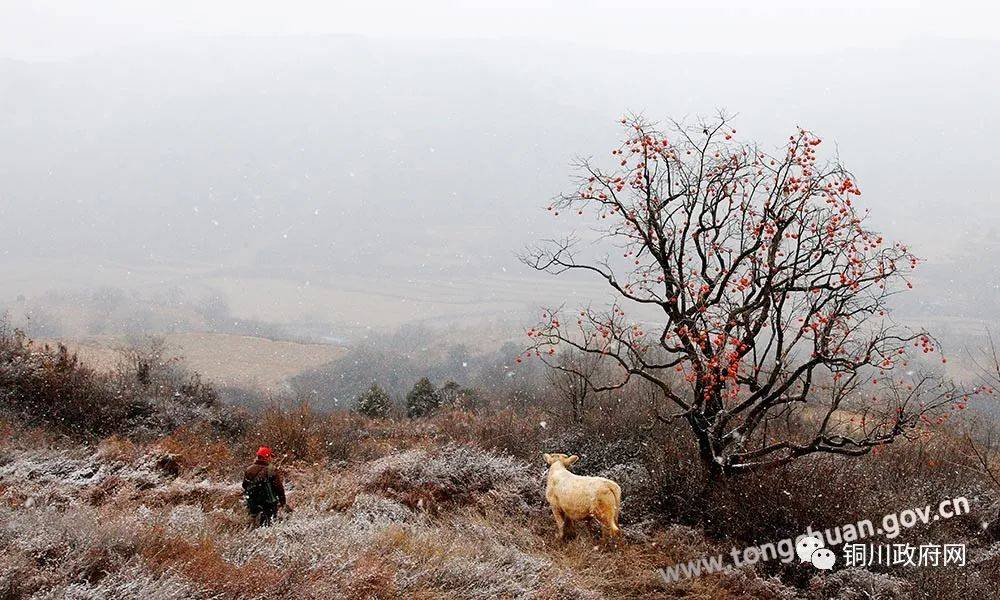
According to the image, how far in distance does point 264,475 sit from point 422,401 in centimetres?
2443

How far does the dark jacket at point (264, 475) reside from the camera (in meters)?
8.50

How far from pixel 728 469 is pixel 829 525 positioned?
5.53 feet

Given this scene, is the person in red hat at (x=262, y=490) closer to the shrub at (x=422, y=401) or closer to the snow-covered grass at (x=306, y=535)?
the snow-covered grass at (x=306, y=535)

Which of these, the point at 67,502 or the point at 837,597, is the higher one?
the point at 67,502

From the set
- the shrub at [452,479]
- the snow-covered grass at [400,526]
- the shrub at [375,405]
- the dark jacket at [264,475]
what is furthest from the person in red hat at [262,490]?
the shrub at [375,405]

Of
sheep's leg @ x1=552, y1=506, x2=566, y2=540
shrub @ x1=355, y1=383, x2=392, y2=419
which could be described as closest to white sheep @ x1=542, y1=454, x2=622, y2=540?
sheep's leg @ x1=552, y1=506, x2=566, y2=540

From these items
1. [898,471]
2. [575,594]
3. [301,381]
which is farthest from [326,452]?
[301,381]

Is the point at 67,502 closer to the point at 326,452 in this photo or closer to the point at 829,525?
the point at 326,452

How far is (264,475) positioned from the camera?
8.55m

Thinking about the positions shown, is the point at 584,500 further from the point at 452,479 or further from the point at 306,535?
the point at 306,535

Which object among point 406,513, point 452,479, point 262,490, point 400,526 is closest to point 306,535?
point 262,490

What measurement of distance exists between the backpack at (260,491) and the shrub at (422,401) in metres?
23.0

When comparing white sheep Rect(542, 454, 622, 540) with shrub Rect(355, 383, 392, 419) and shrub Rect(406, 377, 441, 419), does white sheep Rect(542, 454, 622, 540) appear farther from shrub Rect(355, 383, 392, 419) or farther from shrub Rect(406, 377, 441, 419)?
shrub Rect(406, 377, 441, 419)

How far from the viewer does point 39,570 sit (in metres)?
4.84
